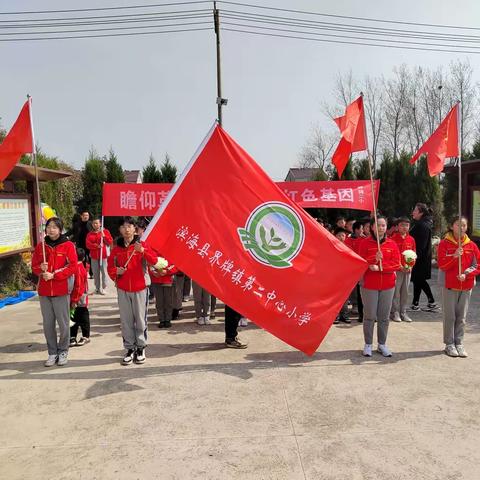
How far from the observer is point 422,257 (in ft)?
26.0

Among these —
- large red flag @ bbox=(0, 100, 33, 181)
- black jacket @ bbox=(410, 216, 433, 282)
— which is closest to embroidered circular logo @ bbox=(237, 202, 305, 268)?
large red flag @ bbox=(0, 100, 33, 181)

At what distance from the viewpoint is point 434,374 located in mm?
4680

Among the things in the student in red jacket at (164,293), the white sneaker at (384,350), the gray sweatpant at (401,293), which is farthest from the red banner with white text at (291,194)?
the white sneaker at (384,350)

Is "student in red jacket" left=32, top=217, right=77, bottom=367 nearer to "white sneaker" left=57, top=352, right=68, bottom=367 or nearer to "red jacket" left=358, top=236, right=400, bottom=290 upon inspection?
"white sneaker" left=57, top=352, right=68, bottom=367

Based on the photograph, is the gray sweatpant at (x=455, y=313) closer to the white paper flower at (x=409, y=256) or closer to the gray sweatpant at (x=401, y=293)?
the white paper flower at (x=409, y=256)

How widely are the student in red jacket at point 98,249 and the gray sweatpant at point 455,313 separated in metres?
6.76

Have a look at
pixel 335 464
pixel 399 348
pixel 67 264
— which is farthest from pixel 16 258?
pixel 335 464

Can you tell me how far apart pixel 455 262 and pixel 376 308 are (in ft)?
3.67

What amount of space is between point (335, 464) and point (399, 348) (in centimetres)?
287

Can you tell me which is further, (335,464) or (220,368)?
(220,368)

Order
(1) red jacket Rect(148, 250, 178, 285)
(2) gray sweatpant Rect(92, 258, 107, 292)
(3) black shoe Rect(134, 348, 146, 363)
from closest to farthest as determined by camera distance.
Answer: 1. (3) black shoe Rect(134, 348, 146, 363)
2. (1) red jacket Rect(148, 250, 178, 285)
3. (2) gray sweatpant Rect(92, 258, 107, 292)

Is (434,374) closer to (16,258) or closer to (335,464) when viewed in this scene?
(335,464)

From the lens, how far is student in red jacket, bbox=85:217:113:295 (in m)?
9.40

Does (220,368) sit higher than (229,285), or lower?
lower
